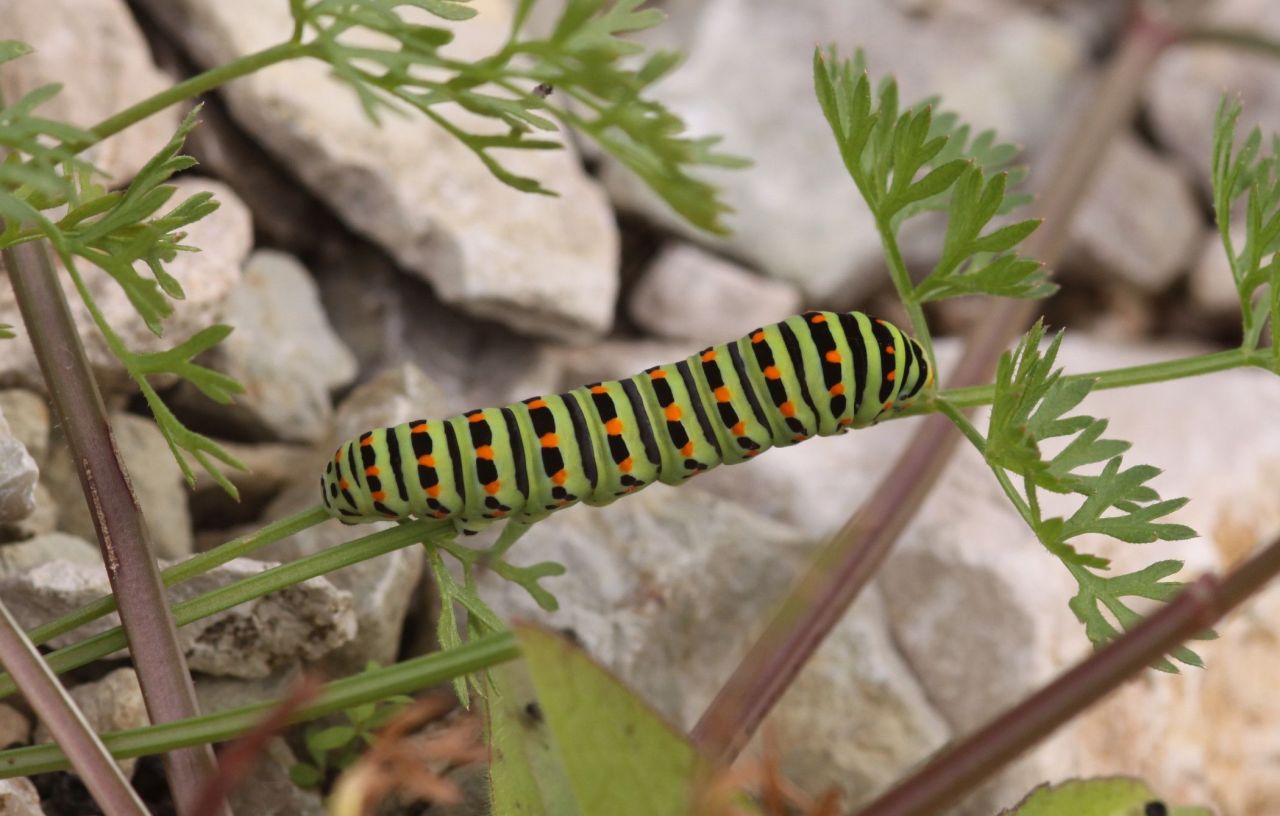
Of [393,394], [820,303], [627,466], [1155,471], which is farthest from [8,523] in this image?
[820,303]

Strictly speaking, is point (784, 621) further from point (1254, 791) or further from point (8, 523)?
point (1254, 791)

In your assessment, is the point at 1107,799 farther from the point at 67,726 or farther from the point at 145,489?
the point at 145,489

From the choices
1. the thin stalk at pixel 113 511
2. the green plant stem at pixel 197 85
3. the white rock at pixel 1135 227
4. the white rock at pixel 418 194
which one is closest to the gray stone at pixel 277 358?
the white rock at pixel 418 194

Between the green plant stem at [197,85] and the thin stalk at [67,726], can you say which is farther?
the green plant stem at [197,85]

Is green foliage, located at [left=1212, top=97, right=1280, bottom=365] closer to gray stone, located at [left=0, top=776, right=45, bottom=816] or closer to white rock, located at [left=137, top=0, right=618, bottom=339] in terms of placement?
white rock, located at [left=137, top=0, right=618, bottom=339]

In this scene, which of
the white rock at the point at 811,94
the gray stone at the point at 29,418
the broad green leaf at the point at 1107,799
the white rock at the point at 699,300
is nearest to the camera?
the broad green leaf at the point at 1107,799

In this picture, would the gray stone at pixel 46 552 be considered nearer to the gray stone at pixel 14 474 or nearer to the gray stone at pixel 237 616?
the gray stone at pixel 237 616
